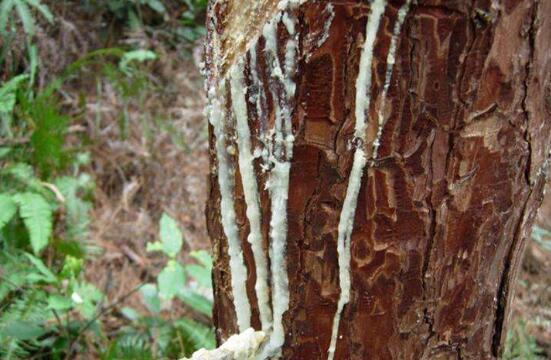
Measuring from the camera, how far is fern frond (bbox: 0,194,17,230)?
1975mm

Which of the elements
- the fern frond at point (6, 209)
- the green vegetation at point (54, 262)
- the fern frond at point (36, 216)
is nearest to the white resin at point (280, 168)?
the green vegetation at point (54, 262)

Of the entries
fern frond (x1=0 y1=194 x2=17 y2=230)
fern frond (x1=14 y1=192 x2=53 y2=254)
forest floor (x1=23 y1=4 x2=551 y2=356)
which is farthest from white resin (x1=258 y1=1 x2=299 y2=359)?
forest floor (x1=23 y1=4 x2=551 y2=356)

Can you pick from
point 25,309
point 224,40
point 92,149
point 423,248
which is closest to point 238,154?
point 224,40

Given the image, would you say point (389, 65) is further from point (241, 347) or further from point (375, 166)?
point (241, 347)

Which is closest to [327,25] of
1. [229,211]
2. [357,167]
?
[357,167]

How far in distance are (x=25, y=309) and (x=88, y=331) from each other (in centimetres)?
26

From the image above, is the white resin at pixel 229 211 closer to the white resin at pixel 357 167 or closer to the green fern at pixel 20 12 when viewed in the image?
the white resin at pixel 357 167

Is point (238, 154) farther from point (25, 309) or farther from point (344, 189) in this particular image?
point (25, 309)

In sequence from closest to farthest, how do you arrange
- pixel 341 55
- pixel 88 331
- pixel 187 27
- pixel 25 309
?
1. pixel 341 55
2. pixel 25 309
3. pixel 88 331
4. pixel 187 27

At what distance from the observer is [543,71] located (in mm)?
826

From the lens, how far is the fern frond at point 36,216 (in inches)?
76.7

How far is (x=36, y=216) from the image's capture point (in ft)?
6.60

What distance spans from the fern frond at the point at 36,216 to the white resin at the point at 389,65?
4.86 ft

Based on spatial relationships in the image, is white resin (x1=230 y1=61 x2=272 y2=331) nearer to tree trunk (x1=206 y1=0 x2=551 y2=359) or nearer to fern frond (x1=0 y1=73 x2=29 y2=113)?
tree trunk (x1=206 y1=0 x2=551 y2=359)
